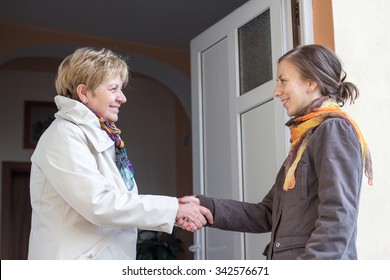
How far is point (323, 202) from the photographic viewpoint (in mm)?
2633

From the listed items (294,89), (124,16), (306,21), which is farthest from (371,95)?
(124,16)

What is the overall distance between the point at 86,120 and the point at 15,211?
16.9ft

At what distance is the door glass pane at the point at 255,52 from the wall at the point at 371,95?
40 centimetres

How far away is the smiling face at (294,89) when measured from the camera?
2.97 meters

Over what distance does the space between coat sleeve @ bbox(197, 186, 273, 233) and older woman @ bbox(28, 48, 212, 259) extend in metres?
0.13

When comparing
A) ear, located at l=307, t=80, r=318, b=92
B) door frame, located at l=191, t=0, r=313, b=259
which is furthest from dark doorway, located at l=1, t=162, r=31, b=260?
ear, located at l=307, t=80, r=318, b=92

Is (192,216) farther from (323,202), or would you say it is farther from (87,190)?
(323,202)

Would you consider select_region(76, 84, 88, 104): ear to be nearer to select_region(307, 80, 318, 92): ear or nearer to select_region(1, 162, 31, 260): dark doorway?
select_region(307, 80, 318, 92): ear

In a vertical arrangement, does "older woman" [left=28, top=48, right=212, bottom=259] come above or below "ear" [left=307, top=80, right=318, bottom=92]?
below

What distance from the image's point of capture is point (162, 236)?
25.4 ft

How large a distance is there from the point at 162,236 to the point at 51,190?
487 cm

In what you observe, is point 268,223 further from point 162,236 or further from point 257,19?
point 162,236

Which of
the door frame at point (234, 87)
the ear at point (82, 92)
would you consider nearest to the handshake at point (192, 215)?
the ear at point (82, 92)

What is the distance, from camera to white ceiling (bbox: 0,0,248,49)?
240 inches
